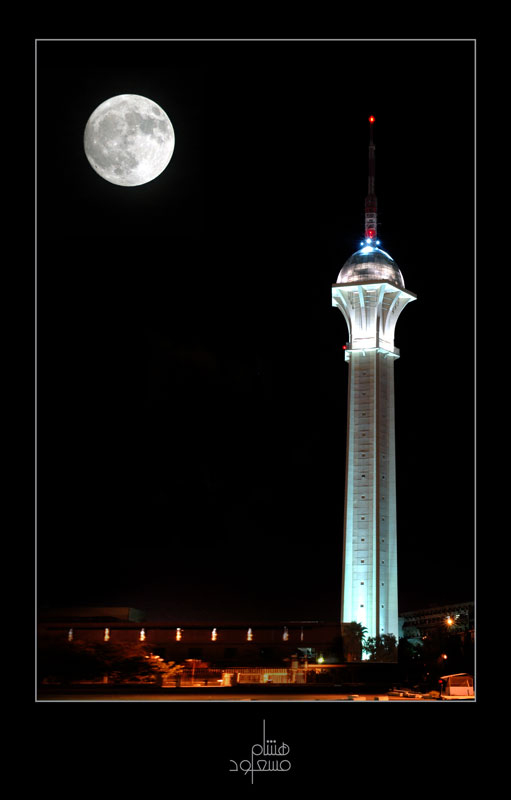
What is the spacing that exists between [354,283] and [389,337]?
4815 millimetres

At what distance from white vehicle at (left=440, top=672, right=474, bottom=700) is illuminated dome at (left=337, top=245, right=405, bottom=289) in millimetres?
34769

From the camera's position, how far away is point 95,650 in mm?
68750

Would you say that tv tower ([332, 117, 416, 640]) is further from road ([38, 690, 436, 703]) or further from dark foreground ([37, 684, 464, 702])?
road ([38, 690, 436, 703])

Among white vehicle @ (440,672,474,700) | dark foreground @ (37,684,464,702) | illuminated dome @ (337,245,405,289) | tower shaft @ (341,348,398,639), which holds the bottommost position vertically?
white vehicle @ (440,672,474,700)

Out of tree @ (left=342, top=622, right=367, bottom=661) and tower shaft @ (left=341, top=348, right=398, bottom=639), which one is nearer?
tree @ (left=342, top=622, right=367, bottom=661)

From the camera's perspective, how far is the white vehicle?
205 ft

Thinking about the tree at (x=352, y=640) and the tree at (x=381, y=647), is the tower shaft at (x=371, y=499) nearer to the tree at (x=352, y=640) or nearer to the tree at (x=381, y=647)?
the tree at (x=381, y=647)

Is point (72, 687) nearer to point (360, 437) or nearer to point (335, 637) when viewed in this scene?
point (335, 637)

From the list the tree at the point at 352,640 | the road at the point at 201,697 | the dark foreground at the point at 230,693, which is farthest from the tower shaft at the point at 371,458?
the road at the point at 201,697

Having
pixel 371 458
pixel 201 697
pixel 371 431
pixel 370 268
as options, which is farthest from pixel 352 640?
pixel 201 697

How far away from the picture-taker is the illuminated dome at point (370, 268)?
92188mm

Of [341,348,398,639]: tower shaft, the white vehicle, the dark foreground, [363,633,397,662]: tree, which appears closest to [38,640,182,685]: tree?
the dark foreground

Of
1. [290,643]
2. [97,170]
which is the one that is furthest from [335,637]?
[97,170]

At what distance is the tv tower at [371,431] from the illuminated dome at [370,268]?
0.07 meters
